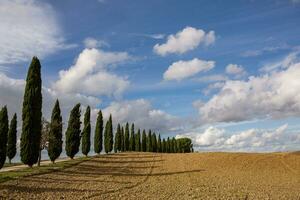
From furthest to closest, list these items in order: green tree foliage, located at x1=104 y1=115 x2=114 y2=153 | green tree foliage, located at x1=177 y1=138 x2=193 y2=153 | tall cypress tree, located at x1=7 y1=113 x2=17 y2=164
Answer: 1. green tree foliage, located at x1=177 y1=138 x2=193 y2=153
2. green tree foliage, located at x1=104 y1=115 x2=114 y2=153
3. tall cypress tree, located at x1=7 y1=113 x2=17 y2=164

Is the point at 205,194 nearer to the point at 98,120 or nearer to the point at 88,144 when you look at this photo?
the point at 88,144

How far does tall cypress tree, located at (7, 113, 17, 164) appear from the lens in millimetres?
63516

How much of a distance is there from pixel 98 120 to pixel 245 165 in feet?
116

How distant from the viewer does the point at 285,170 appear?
172 feet

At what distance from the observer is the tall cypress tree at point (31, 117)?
1560 inches

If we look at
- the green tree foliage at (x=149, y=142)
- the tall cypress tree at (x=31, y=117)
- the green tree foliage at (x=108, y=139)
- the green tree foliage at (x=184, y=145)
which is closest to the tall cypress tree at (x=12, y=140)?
the tall cypress tree at (x=31, y=117)

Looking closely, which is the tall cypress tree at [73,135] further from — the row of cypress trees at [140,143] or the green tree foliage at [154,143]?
the green tree foliage at [154,143]

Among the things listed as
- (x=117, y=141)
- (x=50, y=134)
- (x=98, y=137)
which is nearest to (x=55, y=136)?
(x=50, y=134)

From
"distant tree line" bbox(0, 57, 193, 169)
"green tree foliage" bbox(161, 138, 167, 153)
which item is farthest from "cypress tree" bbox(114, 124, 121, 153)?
"green tree foliage" bbox(161, 138, 167, 153)

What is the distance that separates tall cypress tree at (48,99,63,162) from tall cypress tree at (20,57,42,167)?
10.2 meters

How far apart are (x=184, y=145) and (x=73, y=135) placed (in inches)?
3696

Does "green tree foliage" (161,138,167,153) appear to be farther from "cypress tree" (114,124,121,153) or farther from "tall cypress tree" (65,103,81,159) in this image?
"tall cypress tree" (65,103,81,159)

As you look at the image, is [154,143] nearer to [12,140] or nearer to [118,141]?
[118,141]

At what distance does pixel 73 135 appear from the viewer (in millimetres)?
60062
